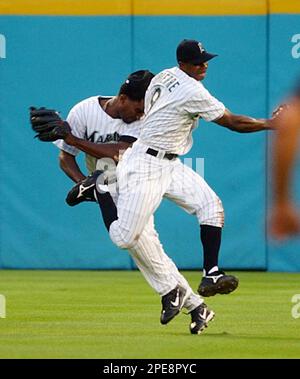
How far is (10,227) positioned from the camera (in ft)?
52.6

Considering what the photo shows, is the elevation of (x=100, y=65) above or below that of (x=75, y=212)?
above

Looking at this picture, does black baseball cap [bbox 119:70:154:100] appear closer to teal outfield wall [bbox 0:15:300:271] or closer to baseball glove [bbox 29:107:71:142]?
baseball glove [bbox 29:107:71:142]

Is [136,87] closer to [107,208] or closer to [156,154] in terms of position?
[156,154]

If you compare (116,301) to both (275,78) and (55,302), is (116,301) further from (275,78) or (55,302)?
(275,78)

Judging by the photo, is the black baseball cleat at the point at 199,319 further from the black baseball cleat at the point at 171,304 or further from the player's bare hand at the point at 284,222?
the player's bare hand at the point at 284,222

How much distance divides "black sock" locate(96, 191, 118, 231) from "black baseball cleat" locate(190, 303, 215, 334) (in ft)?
3.01

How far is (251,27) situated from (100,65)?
76.2 inches

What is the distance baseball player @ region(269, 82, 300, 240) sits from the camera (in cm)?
1559

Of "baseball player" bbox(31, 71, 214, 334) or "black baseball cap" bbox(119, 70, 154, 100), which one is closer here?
"baseball player" bbox(31, 71, 214, 334)

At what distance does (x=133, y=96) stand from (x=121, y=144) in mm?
433

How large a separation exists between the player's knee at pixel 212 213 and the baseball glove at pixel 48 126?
50.2 inches

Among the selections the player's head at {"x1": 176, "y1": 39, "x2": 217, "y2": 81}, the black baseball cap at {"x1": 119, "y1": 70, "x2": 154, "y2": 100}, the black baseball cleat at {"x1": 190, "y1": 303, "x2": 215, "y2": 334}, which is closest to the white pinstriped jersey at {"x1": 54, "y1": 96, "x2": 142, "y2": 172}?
the black baseball cap at {"x1": 119, "y1": 70, "x2": 154, "y2": 100}

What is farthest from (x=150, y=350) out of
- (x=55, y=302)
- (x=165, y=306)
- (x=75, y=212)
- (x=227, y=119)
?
(x=75, y=212)

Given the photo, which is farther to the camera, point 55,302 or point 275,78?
point 275,78
